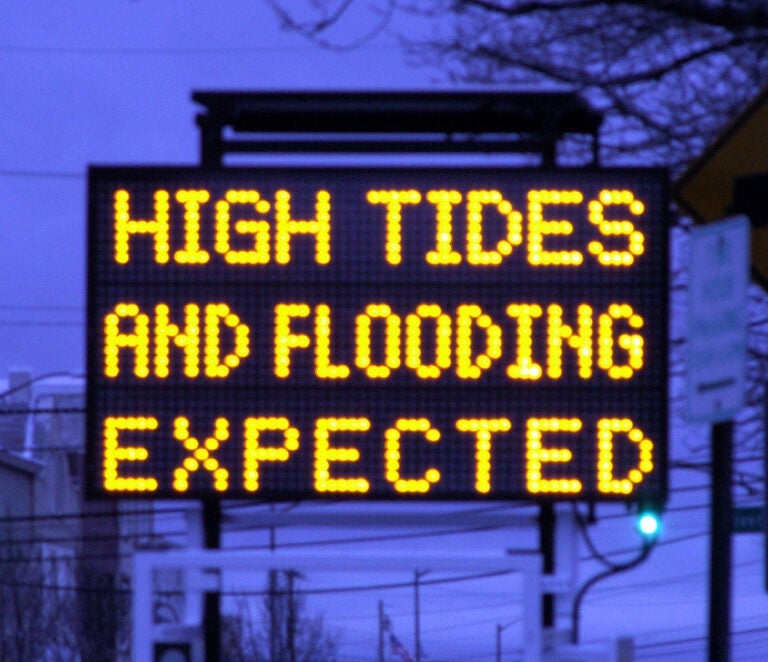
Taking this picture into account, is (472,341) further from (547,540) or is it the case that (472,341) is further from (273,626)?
(273,626)

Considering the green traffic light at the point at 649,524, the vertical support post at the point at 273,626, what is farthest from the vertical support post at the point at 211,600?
the vertical support post at the point at 273,626

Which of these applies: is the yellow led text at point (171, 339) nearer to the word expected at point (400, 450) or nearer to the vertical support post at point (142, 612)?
the word expected at point (400, 450)

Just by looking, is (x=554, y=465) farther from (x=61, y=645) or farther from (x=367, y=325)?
(x=61, y=645)

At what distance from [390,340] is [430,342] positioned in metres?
0.18

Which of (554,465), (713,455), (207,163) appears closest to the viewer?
(713,455)

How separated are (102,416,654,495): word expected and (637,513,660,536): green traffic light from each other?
16 cm

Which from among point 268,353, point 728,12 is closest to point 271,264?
point 268,353

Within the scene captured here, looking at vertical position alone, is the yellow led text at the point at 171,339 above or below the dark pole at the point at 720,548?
above

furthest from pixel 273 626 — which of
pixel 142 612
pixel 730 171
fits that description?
pixel 730 171

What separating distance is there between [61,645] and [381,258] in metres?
32.2

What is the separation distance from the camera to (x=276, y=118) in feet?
30.4

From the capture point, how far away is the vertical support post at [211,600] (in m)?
8.95

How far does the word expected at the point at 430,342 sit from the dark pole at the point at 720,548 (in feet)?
4.73

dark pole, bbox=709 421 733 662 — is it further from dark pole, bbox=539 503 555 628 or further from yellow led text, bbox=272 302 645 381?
dark pole, bbox=539 503 555 628
